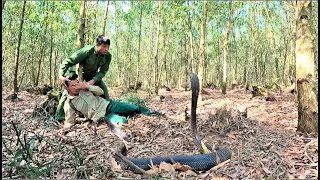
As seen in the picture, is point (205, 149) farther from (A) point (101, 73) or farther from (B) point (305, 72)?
(A) point (101, 73)

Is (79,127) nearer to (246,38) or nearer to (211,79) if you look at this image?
(246,38)

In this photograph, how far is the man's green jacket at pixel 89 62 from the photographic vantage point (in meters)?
4.96

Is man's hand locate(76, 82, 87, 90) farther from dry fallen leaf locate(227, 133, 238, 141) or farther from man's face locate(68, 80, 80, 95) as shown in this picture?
dry fallen leaf locate(227, 133, 238, 141)

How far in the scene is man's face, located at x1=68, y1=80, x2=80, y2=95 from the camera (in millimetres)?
4789

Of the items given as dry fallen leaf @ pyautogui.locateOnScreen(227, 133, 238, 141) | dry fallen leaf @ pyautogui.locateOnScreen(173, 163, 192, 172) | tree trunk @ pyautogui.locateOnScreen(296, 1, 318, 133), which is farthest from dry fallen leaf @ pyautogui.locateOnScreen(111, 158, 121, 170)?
tree trunk @ pyautogui.locateOnScreen(296, 1, 318, 133)

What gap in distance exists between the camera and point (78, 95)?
193 inches

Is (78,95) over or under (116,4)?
under

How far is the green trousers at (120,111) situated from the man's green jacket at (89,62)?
507mm

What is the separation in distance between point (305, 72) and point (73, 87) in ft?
10.5

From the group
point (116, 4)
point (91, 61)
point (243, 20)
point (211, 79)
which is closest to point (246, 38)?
point (243, 20)

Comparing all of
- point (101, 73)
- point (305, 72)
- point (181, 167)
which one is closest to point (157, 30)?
point (101, 73)

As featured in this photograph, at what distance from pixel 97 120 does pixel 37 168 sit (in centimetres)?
217

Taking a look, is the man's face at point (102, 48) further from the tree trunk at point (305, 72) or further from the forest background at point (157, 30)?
the forest background at point (157, 30)

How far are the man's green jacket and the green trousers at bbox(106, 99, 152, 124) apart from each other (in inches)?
20.0
